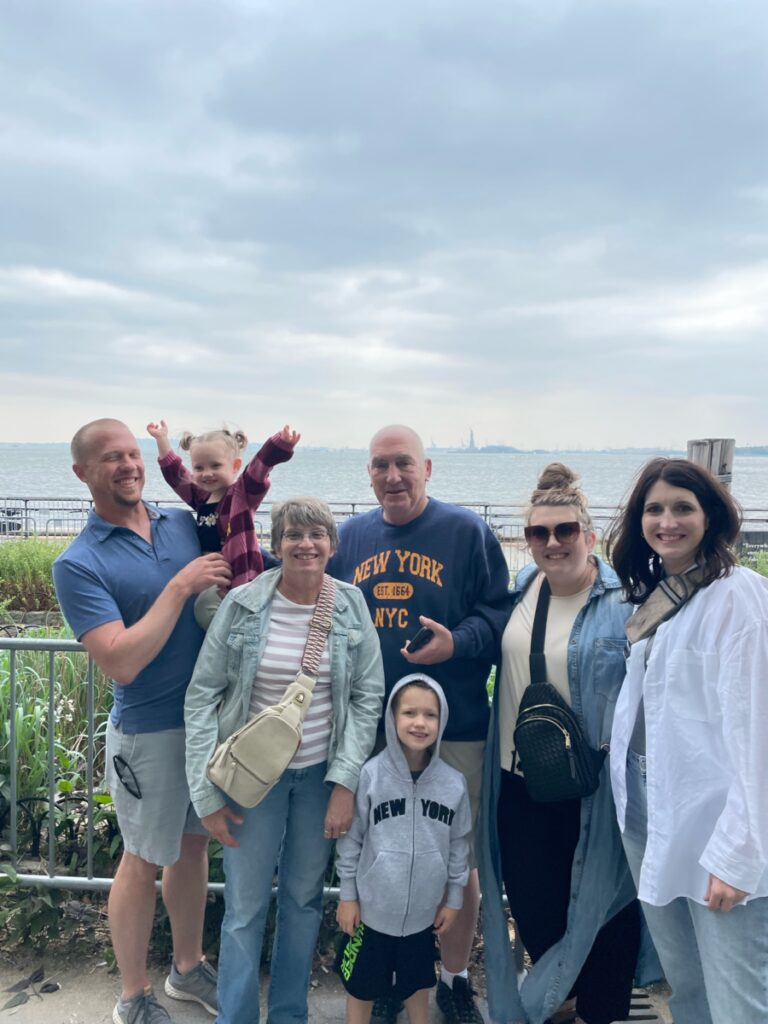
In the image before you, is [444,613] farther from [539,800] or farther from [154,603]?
[154,603]

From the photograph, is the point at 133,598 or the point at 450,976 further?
the point at 450,976

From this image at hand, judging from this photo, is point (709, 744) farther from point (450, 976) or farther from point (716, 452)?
point (716, 452)

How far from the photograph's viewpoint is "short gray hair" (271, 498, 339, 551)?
2822mm

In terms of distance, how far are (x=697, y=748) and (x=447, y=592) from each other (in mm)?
1195

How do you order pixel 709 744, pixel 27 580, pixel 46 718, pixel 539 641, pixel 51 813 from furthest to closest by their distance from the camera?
1. pixel 27 580
2. pixel 46 718
3. pixel 51 813
4. pixel 539 641
5. pixel 709 744

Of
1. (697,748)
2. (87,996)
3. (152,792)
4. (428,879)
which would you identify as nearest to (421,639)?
(428,879)

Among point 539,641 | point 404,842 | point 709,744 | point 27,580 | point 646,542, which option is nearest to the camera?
point 709,744

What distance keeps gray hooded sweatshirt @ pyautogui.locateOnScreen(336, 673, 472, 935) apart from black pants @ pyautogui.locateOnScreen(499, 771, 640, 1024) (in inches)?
9.3

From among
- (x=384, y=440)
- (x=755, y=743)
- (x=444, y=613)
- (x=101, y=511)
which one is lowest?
(x=755, y=743)

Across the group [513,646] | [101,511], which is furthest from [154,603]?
[513,646]

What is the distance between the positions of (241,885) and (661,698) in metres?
1.72

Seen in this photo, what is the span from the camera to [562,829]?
2930 millimetres

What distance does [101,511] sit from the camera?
9.71ft

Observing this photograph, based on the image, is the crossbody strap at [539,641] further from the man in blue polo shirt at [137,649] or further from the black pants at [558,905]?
the man in blue polo shirt at [137,649]
